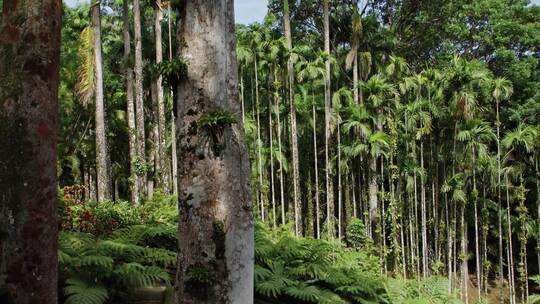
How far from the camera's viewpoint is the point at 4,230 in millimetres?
2637

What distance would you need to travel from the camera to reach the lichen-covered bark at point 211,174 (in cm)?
252

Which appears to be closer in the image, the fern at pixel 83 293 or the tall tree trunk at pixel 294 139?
the fern at pixel 83 293

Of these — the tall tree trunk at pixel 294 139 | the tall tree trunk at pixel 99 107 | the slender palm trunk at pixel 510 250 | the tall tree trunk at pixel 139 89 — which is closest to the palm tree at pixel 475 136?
the slender palm trunk at pixel 510 250

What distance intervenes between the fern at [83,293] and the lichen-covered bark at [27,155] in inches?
62.1

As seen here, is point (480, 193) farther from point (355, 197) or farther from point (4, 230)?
point (4, 230)

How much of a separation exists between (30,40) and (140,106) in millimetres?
16569

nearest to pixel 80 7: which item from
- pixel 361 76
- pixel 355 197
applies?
pixel 361 76

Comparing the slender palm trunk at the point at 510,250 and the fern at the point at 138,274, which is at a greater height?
the fern at the point at 138,274

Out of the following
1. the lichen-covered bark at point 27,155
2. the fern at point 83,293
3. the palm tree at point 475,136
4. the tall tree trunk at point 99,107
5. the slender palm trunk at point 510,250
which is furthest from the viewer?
the slender palm trunk at point 510,250

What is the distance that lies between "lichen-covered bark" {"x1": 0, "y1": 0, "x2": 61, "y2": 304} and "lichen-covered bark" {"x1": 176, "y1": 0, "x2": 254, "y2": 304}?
2.27 ft

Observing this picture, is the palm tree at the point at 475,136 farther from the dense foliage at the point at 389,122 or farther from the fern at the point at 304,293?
the fern at the point at 304,293

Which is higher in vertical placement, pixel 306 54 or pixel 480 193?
pixel 306 54

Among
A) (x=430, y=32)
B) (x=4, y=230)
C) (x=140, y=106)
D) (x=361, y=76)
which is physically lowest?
(x=4, y=230)

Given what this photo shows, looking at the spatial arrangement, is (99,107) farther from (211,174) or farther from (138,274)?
(211,174)
